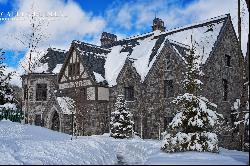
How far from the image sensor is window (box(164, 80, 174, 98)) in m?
30.4

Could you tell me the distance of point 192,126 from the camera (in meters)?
16.1

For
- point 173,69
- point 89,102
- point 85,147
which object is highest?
point 173,69

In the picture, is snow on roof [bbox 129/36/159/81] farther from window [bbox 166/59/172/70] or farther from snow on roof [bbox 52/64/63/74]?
snow on roof [bbox 52/64/63/74]

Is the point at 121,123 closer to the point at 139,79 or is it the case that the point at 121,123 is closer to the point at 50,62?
the point at 139,79

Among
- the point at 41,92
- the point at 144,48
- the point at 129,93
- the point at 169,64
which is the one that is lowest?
the point at 129,93

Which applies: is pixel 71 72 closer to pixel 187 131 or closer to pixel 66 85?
pixel 66 85

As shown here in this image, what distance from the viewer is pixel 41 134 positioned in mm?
23594

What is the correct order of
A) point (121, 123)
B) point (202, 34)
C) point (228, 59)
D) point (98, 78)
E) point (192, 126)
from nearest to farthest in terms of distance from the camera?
point (192, 126) < point (121, 123) < point (228, 59) < point (202, 34) < point (98, 78)

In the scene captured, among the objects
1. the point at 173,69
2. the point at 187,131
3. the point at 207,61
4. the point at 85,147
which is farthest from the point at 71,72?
the point at 187,131

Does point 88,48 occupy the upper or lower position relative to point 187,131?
upper

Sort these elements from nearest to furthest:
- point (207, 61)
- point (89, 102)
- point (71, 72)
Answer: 1. point (207, 61)
2. point (89, 102)
3. point (71, 72)

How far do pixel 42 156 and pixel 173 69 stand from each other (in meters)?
17.8

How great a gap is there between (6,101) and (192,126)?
1876 cm

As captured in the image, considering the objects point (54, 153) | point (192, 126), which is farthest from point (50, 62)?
point (192, 126)
